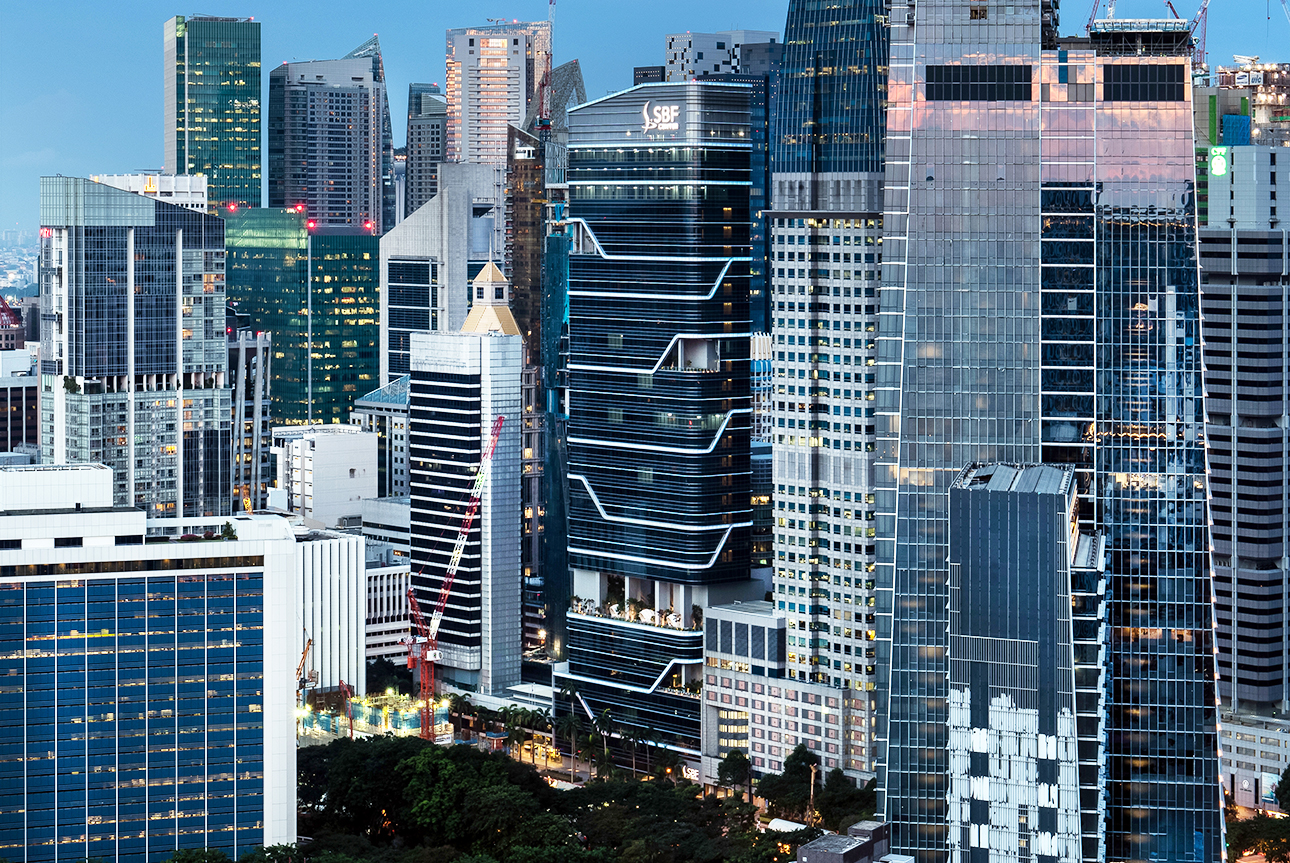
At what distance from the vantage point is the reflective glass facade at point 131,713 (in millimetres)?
190625

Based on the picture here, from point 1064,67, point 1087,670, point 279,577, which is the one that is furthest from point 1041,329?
point 279,577

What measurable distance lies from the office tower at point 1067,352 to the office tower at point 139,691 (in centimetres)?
5797

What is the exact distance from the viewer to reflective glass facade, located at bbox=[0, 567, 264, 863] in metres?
191

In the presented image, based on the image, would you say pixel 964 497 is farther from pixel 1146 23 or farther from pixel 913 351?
pixel 1146 23

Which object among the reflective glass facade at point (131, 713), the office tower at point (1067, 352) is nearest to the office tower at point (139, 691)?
the reflective glass facade at point (131, 713)

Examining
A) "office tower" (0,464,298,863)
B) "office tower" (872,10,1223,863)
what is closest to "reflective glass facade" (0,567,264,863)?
"office tower" (0,464,298,863)

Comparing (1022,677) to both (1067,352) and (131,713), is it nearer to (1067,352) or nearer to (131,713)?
(1067,352)

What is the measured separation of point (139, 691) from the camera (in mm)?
193125

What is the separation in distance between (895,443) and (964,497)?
30.7 metres

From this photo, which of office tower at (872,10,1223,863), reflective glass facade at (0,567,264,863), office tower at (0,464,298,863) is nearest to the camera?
office tower at (872,10,1223,863)

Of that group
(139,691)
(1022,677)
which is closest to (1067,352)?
(1022,677)

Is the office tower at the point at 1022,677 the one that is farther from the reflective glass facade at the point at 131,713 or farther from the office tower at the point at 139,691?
the reflective glass facade at the point at 131,713

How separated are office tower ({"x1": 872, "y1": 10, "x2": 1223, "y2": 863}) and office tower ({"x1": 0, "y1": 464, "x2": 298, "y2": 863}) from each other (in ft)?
190

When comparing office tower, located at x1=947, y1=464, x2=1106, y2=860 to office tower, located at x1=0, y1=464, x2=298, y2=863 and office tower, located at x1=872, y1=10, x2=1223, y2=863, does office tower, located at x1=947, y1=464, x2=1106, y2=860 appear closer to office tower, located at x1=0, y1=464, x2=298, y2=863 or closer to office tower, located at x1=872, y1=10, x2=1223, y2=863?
office tower, located at x1=872, y1=10, x2=1223, y2=863
